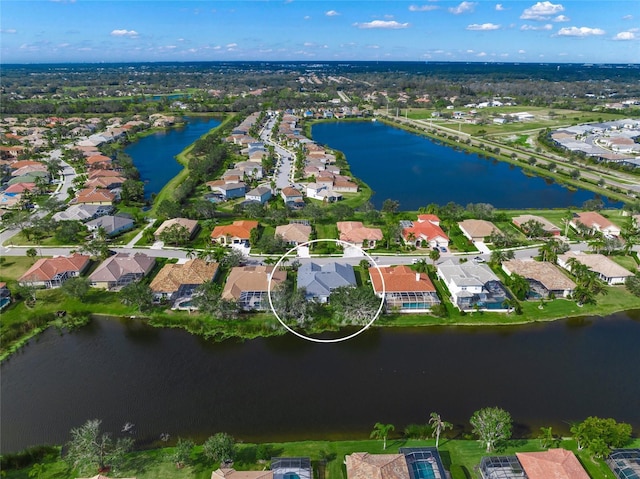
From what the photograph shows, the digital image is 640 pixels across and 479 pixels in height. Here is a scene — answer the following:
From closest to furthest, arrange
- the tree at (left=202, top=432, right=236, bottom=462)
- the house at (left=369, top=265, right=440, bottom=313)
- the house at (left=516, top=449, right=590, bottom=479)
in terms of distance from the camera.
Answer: the house at (left=516, top=449, right=590, bottom=479)
the tree at (left=202, top=432, right=236, bottom=462)
the house at (left=369, top=265, right=440, bottom=313)

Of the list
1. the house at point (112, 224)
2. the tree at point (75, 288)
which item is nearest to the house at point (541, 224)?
the tree at point (75, 288)

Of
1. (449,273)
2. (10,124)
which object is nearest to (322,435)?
(449,273)

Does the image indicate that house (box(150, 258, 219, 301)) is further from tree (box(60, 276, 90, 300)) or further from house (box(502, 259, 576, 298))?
house (box(502, 259, 576, 298))

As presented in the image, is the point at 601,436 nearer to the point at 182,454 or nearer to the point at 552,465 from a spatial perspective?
the point at 552,465

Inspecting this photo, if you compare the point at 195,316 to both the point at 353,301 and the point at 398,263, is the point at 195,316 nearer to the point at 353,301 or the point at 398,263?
the point at 353,301

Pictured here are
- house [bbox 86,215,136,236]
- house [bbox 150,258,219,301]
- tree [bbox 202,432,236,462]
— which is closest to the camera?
tree [bbox 202,432,236,462]

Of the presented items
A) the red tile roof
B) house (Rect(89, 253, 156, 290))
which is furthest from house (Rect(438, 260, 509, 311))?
house (Rect(89, 253, 156, 290))

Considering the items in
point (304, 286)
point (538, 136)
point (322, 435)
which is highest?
point (538, 136)
